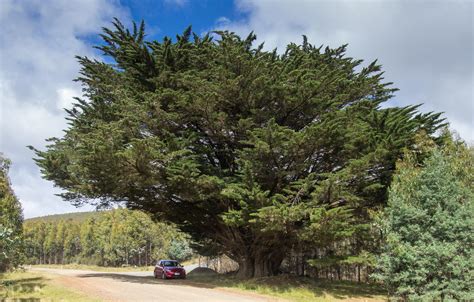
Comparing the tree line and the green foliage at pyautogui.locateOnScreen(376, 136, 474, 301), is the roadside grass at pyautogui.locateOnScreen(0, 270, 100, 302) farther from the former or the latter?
the tree line

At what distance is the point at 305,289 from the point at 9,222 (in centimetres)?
1376

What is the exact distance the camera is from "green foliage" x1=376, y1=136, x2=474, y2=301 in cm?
1316

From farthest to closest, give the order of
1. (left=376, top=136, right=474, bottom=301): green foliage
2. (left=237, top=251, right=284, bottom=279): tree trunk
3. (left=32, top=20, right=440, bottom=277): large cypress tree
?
(left=237, top=251, right=284, bottom=279): tree trunk < (left=32, top=20, right=440, bottom=277): large cypress tree < (left=376, top=136, right=474, bottom=301): green foliage

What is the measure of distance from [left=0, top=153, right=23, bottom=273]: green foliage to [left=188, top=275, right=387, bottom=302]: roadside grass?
31.5 feet

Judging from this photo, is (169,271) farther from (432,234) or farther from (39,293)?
(432,234)

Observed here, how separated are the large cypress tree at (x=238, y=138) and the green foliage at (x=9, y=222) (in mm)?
2028

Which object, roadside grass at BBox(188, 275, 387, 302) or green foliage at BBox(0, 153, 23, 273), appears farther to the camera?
roadside grass at BBox(188, 275, 387, 302)

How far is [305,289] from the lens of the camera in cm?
1848

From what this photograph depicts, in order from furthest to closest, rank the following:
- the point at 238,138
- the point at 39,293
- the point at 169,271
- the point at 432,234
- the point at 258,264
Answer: the point at 169,271 → the point at 258,264 → the point at 238,138 → the point at 39,293 → the point at 432,234

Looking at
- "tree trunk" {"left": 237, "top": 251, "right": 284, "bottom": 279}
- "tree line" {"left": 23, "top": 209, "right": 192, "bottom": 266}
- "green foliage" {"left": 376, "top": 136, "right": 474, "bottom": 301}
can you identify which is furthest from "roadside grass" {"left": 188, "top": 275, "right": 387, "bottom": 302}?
"tree line" {"left": 23, "top": 209, "right": 192, "bottom": 266}

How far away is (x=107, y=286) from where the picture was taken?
1750cm

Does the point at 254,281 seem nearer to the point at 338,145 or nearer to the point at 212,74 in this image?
the point at 338,145

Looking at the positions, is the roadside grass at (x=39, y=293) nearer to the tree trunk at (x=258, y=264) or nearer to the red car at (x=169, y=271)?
the red car at (x=169, y=271)

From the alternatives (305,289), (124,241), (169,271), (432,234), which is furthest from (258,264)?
(124,241)
